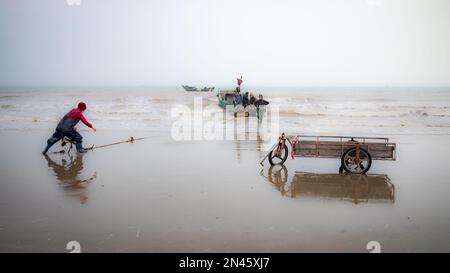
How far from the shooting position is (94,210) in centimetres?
638

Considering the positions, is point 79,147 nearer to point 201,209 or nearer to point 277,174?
point 201,209

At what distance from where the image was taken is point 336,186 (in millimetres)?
7891

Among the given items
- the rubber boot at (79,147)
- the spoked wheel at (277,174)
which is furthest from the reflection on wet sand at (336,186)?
the rubber boot at (79,147)

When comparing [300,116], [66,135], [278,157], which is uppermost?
[300,116]

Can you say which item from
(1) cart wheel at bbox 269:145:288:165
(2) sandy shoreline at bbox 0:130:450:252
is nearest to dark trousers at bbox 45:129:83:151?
(2) sandy shoreline at bbox 0:130:450:252

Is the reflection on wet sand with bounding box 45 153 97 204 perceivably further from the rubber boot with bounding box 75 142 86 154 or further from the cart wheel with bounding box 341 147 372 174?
the cart wheel with bounding box 341 147 372 174

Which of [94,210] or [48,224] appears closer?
[48,224]

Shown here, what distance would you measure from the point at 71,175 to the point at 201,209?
4.47 meters

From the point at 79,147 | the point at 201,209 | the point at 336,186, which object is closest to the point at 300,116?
the point at 79,147

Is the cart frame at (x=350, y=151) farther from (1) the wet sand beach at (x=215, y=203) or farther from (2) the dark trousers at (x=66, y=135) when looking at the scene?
(2) the dark trousers at (x=66, y=135)

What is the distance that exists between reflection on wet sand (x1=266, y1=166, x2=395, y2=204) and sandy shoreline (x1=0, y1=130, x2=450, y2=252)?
0.61ft
